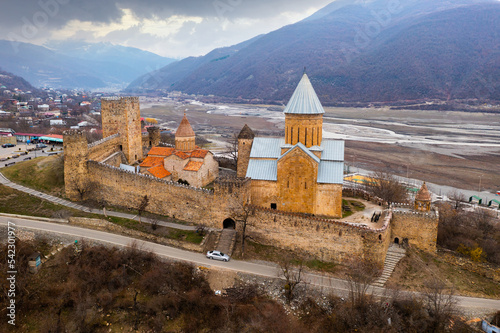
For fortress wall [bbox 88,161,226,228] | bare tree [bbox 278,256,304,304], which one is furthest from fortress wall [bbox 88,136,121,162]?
bare tree [bbox 278,256,304,304]

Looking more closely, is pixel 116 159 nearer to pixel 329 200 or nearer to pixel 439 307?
pixel 329 200

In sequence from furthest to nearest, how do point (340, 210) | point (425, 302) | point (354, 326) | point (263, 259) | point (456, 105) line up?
point (456, 105), point (340, 210), point (263, 259), point (425, 302), point (354, 326)

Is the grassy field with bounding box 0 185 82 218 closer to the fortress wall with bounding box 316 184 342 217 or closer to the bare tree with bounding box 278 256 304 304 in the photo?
the bare tree with bounding box 278 256 304 304

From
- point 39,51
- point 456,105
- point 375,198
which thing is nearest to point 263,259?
point 375,198

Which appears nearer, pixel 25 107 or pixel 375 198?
pixel 375 198

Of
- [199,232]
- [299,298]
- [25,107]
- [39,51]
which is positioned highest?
[39,51]

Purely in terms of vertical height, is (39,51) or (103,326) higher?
(39,51)

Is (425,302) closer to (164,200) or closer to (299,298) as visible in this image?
(299,298)
